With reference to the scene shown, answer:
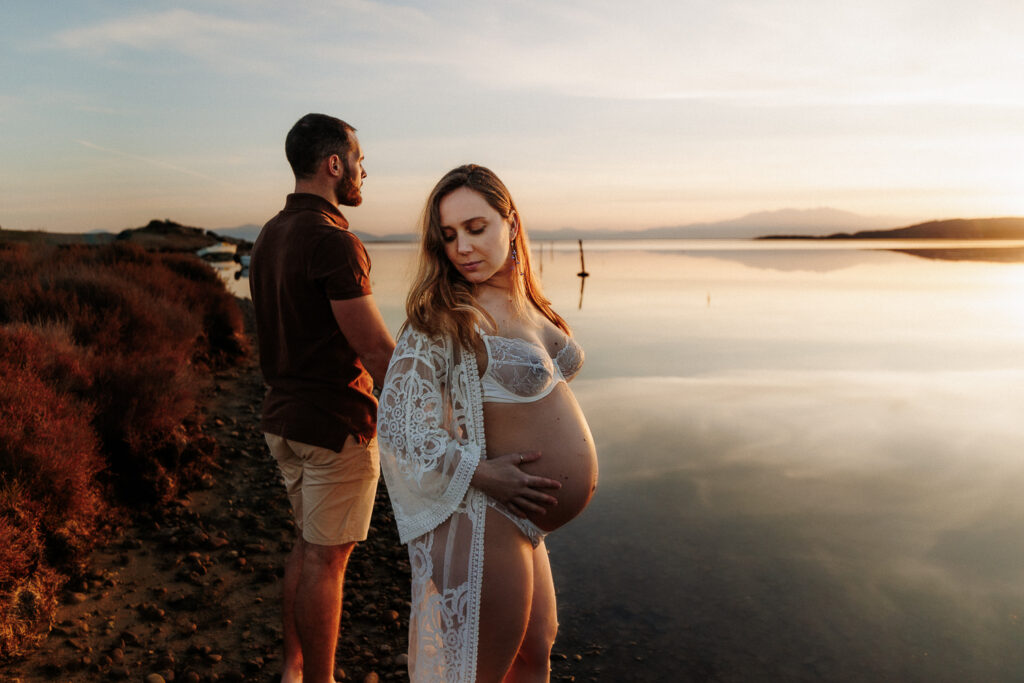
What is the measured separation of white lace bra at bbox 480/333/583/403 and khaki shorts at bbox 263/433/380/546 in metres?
1.08

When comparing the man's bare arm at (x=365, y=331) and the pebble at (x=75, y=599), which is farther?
the pebble at (x=75, y=599)

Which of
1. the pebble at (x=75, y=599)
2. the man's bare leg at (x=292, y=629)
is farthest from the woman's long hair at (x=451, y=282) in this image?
the pebble at (x=75, y=599)

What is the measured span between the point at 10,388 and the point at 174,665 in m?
2.39

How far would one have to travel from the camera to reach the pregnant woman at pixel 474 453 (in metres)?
2.21

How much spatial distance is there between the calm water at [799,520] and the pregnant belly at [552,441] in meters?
0.68

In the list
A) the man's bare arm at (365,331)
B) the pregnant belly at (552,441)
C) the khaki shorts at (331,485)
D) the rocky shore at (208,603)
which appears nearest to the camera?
the pregnant belly at (552,441)

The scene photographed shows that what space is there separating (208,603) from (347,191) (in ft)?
9.11

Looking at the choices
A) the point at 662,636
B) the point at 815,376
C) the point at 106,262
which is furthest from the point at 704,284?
the point at 662,636

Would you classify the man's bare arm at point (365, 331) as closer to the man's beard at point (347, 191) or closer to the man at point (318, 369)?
the man at point (318, 369)

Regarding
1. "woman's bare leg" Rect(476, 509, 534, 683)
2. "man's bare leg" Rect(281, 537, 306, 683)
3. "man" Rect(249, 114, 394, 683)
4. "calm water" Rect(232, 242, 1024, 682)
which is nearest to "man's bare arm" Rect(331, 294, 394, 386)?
"man" Rect(249, 114, 394, 683)

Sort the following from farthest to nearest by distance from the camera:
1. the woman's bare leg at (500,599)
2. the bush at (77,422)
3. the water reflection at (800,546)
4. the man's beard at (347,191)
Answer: the water reflection at (800,546) < the bush at (77,422) < the man's beard at (347,191) < the woman's bare leg at (500,599)

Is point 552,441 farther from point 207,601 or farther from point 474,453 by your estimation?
point 207,601

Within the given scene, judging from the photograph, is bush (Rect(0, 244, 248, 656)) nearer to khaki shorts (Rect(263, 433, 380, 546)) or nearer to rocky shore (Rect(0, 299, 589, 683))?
rocky shore (Rect(0, 299, 589, 683))

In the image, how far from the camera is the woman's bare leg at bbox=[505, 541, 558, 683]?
7.88 feet
